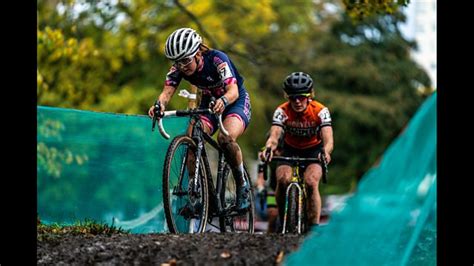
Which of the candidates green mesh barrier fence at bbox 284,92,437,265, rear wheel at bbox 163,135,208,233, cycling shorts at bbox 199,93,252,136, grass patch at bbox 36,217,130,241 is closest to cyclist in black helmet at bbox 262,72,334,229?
cycling shorts at bbox 199,93,252,136

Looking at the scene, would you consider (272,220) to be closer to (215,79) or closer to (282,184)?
(282,184)

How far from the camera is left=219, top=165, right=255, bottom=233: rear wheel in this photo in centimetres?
939

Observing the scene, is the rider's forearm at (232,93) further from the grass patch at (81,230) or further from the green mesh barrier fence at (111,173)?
the green mesh barrier fence at (111,173)

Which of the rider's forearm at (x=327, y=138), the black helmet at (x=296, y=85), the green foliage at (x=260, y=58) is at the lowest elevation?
the rider's forearm at (x=327, y=138)

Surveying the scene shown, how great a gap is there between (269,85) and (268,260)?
39454mm

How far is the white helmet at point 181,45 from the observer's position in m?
8.64

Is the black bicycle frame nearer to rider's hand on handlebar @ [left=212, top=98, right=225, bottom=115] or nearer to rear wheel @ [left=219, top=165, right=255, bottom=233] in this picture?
rear wheel @ [left=219, top=165, right=255, bottom=233]

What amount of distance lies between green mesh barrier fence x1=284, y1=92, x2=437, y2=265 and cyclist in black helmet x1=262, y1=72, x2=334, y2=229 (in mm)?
2821

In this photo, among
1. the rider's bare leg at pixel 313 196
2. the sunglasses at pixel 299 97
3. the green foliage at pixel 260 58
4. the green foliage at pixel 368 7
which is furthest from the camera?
the green foliage at pixel 260 58

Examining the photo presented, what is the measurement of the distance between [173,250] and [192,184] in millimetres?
1536

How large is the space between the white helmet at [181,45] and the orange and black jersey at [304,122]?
1718 millimetres

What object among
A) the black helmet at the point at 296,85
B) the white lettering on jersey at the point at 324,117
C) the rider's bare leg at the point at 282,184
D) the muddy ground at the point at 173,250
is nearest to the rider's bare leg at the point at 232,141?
the rider's bare leg at the point at 282,184

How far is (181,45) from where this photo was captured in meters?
8.66

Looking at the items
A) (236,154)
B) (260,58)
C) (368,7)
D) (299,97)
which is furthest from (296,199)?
(260,58)
